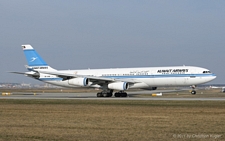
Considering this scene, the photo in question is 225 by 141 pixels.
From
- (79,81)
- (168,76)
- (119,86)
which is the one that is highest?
(168,76)

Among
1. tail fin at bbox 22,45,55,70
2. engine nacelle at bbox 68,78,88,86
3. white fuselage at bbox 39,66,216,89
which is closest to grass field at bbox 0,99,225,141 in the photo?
white fuselage at bbox 39,66,216,89

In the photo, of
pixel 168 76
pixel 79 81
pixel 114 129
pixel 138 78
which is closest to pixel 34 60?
pixel 79 81

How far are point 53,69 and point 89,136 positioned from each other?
49.0 metres

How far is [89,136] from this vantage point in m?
16.1

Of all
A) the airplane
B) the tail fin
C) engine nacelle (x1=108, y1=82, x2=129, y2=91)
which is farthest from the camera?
the tail fin

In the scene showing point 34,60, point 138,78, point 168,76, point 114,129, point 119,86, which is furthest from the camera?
point 34,60

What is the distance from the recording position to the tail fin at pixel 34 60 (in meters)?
63.8

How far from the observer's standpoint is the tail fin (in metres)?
63.8

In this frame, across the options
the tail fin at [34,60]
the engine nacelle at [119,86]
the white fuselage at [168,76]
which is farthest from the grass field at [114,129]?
the tail fin at [34,60]

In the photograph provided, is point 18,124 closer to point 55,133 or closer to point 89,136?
point 55,133

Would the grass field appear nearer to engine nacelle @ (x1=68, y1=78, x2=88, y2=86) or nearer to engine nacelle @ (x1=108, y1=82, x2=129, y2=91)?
engine nacelle @ (x1=108, y1=82, x2=129, y2=91)

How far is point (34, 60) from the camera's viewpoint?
6388 centimetres

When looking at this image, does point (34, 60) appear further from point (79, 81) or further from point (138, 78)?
point (138, 78)

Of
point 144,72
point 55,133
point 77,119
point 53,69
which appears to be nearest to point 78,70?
point 53,69
